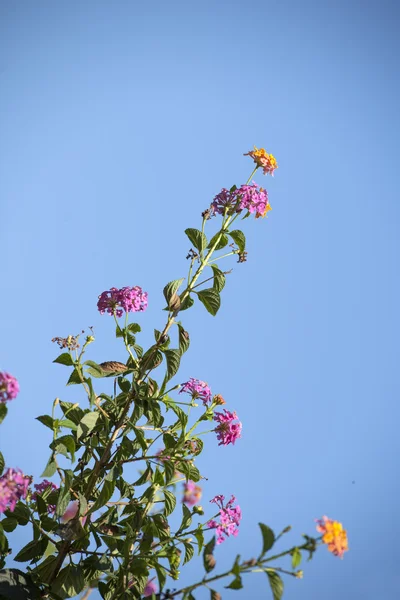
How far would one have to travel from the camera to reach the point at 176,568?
5.09 ft

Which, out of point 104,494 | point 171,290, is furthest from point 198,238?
point 104,494

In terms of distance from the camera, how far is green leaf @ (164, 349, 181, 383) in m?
1.68

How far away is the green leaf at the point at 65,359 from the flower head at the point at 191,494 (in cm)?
47

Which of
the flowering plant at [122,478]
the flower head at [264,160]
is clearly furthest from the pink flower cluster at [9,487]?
the flower head at [264,160]

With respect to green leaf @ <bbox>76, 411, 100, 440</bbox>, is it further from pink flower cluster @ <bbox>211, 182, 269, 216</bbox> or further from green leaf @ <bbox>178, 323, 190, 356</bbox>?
pink flower cluster @ <bbox>211, 182, 269, 216</bbox>

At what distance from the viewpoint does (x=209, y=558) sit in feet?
4.12

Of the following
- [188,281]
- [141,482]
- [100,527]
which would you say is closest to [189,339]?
[188,281]

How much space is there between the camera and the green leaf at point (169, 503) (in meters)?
1.69

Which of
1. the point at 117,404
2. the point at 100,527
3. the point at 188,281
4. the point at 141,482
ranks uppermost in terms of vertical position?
the point at 188,281

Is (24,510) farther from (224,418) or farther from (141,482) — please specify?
(224,418)

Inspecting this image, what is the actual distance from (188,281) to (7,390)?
766 mm

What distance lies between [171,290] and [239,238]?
0.26 metres

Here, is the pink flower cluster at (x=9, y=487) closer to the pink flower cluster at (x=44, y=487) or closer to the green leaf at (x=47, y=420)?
the green leaf at (x=47, y=420)

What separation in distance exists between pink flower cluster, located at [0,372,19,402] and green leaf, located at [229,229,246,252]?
90 centimetres
